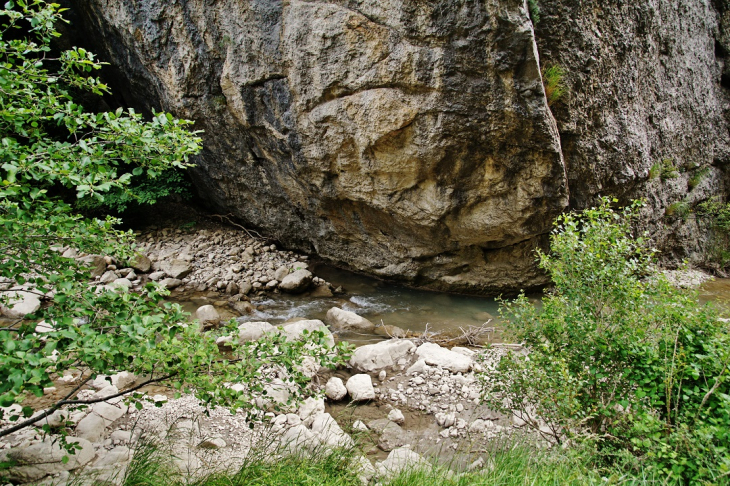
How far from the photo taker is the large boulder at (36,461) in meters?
2.81

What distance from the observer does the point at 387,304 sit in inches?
Result: 323

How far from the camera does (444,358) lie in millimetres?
5219

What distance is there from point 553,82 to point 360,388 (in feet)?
16.8

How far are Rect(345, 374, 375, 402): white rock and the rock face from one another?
11.3ft

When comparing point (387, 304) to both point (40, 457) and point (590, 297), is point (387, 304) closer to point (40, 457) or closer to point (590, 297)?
point (590, 297)

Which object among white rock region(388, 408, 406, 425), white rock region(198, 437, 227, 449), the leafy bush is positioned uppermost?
the leafy bush

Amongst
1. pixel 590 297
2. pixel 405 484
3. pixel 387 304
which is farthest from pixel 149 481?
pixel 387 304

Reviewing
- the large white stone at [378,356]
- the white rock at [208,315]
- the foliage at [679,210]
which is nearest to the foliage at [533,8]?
the large white stone at [378,356]

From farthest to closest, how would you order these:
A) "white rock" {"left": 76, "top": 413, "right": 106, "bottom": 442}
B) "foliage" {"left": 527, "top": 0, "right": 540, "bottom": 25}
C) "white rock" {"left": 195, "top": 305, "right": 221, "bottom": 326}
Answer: "white rock" {"left": 195, "top": 305, "right": 221, "bottom": 326} < "foliage" {"left": 527, "top": 0, "right": 540, "bottom": 25} < "white rock" {"left": 76, "top": 413, "right": 106, "bottom": 442}

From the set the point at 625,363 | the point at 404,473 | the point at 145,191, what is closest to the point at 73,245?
the point at 404,473

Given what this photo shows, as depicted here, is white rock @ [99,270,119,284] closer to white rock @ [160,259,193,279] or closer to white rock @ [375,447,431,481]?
white rock @ [160,259,193,279]

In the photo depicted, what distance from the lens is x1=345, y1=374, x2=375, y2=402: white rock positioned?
457cm

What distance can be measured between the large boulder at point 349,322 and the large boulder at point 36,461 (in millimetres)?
4222

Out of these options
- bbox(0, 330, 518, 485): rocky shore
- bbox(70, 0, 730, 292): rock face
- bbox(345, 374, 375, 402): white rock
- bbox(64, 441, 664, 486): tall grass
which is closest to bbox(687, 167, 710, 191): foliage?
bbox(70, 0, 730, 292): rock face
